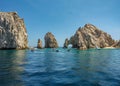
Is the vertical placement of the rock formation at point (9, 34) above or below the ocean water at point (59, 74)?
above

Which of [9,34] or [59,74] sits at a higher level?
[9,34]

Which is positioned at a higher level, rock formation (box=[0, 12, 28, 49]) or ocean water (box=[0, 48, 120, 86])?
rock formation (box=[0, 12, 28, 49])

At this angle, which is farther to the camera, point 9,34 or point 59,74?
point 9,34

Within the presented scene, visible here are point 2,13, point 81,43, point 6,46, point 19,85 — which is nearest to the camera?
point 19,85

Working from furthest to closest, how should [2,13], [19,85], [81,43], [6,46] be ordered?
[81,43] → [2,13] → [6,46] → [19,85]

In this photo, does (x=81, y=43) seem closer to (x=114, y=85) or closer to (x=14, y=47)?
(x=14, y=47)

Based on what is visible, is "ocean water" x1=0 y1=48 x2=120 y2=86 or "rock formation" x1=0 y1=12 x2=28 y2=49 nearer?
"ocean water" x1=0 y1=48 x2=120 y2=86

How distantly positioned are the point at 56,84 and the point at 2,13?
131970 millimetres

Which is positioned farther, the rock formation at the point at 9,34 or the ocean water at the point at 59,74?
the rock formation at the point at 9,34

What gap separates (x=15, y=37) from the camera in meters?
134

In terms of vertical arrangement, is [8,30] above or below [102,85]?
above

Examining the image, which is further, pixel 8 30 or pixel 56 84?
pixel 8 30

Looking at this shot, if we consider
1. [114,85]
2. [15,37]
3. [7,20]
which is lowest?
[114,85]

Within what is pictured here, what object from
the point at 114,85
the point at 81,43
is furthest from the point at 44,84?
the point at 81,43
